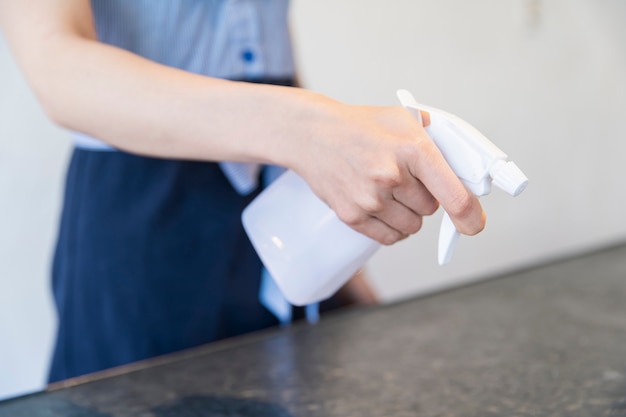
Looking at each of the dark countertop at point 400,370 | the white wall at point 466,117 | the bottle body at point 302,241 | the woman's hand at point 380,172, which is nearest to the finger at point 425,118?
the woman's hand at point 380,172

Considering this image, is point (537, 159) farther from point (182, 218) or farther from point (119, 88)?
point (119, 88)

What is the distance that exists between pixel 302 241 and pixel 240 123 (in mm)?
124

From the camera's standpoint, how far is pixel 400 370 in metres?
0.85

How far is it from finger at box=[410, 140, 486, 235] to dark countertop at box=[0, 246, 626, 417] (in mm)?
260

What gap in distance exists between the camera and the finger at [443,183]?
0.57 metres

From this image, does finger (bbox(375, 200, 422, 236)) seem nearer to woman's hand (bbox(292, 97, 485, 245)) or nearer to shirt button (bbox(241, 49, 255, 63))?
woman's hand (bbox(292, 97, 485, 245))

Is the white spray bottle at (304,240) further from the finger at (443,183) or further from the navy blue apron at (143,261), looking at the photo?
the navy blue apron at (143,261)

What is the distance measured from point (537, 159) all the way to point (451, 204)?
2.95ft

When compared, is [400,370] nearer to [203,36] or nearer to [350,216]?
[350,216]

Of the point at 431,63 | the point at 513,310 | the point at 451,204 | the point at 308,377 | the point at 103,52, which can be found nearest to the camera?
the point at 451,204

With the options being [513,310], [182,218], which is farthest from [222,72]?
[513,310]

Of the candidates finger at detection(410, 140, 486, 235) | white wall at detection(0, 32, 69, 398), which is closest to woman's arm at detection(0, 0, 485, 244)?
finger at detection(410, 140, 486, 235)

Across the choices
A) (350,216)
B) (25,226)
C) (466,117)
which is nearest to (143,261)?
(25,226)

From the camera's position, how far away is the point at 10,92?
858mm
